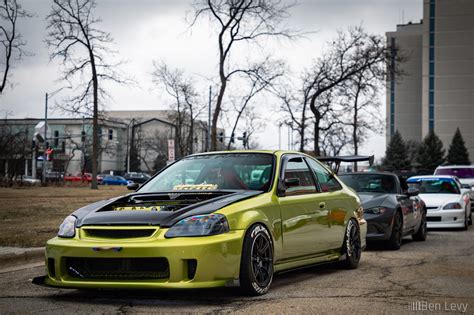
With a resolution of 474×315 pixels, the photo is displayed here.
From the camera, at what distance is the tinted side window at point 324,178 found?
8500mm

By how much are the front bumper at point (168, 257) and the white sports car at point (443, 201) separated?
11.5 meters

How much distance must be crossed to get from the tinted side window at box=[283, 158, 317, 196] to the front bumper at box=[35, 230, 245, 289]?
62.2 inches

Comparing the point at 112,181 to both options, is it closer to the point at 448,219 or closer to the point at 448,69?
the point at 448,69

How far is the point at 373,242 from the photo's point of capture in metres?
12.5

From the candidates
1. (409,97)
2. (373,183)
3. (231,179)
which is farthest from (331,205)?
(409,97)

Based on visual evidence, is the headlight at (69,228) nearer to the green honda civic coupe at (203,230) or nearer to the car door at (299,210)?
the green honda civic coupe at (203,230)

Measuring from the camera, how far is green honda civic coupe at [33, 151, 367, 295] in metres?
5.96

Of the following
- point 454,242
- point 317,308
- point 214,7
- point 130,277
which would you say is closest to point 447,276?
point 317,308

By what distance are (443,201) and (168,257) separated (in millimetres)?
12305

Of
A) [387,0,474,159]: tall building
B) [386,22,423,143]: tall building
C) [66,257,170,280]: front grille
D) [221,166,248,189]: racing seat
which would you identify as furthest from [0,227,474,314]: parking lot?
[386,22,423,143]: tall building

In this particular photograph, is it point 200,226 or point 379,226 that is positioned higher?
point 200,226

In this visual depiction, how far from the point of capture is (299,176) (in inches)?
316

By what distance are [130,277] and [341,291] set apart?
2161mm

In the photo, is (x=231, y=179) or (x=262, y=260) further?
(x=231, y=179)
